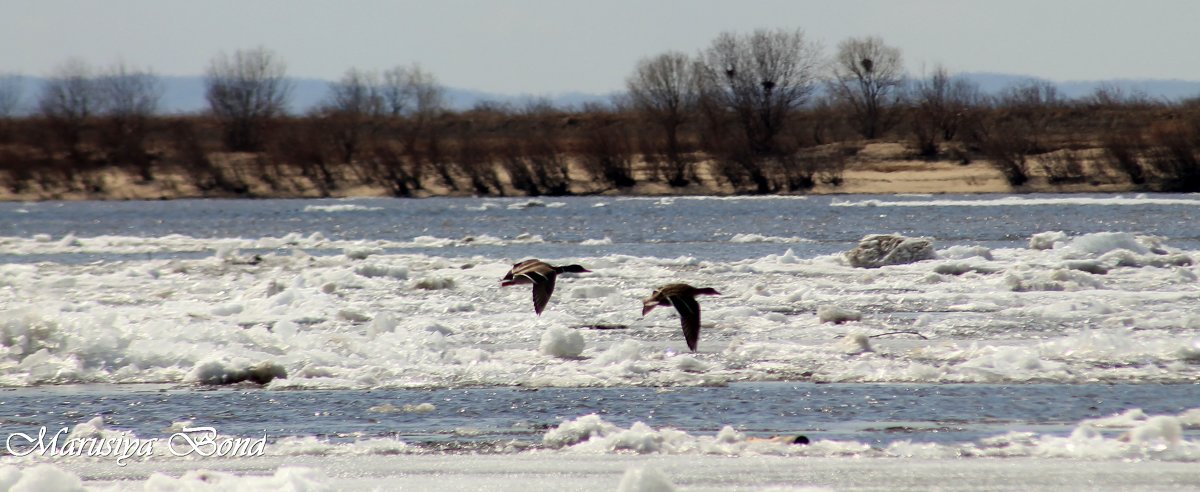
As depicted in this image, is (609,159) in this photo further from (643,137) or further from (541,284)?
(541,284)

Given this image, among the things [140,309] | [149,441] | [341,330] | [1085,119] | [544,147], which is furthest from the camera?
[1085,119]

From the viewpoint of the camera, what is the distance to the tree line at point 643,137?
43.3 meters

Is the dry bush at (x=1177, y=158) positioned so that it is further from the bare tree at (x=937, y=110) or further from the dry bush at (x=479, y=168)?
the dry bush at (x=479, y=168)

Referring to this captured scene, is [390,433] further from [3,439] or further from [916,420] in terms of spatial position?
[916,420]

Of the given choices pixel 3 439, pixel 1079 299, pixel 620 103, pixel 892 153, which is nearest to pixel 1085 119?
pixel 892 153

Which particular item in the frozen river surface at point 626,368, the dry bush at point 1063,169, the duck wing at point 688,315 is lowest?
the dry bush at point 1063,169

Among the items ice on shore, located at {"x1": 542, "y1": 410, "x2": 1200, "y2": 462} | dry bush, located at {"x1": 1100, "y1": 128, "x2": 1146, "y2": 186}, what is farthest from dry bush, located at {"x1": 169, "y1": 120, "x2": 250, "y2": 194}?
ice on shore, located at {"x1": 542, "y1": 410, "x2": 1200, "y2": 462}

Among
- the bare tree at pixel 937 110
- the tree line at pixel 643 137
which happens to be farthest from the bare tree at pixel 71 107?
the bare tree at pixel 937 110

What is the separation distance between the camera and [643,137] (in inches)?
1854

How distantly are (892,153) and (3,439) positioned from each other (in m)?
43.7

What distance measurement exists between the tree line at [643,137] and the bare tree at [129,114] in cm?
10

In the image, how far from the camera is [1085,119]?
54.5 m

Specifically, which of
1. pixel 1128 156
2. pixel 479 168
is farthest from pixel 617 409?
pixel 479 168
